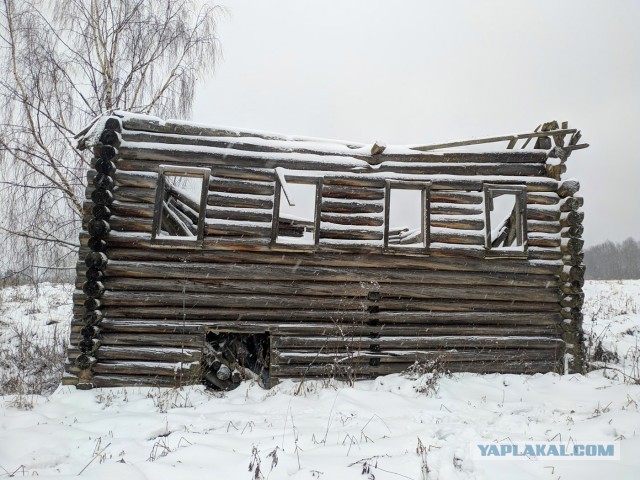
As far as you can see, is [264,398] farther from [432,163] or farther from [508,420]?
[432,163]

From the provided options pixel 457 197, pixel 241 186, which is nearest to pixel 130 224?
pixel 241 186

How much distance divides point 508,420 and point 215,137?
597 centimetres

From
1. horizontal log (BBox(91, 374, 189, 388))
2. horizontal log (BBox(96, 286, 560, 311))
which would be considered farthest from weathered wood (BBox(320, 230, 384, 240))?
horizontal log (BBox(91, 374, 189, 388))

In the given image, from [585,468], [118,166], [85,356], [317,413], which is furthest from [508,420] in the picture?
[118,166]

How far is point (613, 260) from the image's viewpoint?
70.5m

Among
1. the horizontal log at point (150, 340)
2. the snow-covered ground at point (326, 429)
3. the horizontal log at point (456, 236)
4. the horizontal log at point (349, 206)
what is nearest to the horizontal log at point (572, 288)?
the snow-covered ground at point (326, 429)

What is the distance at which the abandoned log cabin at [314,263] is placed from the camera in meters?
6.58

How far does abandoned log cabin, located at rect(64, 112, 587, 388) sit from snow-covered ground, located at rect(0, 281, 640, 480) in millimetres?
611

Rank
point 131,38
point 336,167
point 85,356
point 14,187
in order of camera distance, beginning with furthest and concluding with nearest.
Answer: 1. point 131,38
2. point 14,187
3. point 336,167
4. point 85,356

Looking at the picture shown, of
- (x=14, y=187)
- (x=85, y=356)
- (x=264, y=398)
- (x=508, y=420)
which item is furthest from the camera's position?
(x=14, y=187)

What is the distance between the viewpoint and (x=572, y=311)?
7691 mm

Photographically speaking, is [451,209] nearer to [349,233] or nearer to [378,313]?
[349,233]

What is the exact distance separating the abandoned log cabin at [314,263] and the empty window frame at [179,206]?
35 mm

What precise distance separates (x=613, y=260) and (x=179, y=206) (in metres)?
81.7
